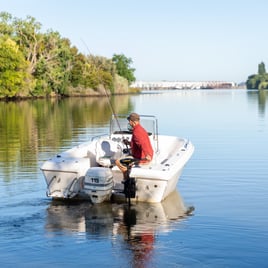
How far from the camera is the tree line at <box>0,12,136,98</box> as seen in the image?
56.9m

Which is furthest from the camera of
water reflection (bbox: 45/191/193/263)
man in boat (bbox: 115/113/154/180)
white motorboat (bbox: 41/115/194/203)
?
man in boat (bbox: 115/113/154/180)

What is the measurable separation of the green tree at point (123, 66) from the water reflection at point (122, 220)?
4217 inches

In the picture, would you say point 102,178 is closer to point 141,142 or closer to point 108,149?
point 141,142

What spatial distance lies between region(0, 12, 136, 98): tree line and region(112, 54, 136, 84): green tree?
3520cm

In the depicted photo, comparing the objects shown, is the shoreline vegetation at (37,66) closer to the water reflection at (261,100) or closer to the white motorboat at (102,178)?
the water reflection at (261,100)

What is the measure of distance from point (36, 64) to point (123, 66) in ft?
178

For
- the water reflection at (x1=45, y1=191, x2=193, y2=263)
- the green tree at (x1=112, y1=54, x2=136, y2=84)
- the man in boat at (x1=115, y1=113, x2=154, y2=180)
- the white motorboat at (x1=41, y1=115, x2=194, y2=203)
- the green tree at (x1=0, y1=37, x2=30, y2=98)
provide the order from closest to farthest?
the water reflection at (x1=45, y1=191, x2=193, y2=263)
the white motorboat at (x1=41, y1=115, x2=194, y2=203)
the man in boat at (x1=115, y1=113, x2=154, y2=180)
the green tree at (x1=0, y1=37, x2=30, y2=98)
the green tree at (x1=112, y1=54, x2=136, y2=84)

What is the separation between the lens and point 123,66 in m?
116

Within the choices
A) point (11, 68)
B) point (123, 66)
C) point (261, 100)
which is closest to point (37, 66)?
point (11, 68)

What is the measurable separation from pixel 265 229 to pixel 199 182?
3710 millimetres

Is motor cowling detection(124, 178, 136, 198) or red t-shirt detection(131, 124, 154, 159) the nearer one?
motor cowling detection(124, 178, 136, 198)

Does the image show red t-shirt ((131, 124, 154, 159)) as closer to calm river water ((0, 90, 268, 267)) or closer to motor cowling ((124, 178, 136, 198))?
motor cowling ((124, 178, 136, 198))

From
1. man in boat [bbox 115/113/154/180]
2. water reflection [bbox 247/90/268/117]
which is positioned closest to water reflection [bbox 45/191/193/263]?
man in boat [bbox 115/113/154/180]

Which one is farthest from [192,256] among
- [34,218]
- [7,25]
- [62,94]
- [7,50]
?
[62,94]
